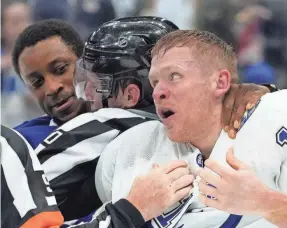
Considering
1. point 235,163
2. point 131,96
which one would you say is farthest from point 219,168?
point 131,96

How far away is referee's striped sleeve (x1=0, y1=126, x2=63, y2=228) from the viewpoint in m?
1.47

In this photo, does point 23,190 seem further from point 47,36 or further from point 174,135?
point 47,36

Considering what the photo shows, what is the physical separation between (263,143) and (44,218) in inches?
19.7

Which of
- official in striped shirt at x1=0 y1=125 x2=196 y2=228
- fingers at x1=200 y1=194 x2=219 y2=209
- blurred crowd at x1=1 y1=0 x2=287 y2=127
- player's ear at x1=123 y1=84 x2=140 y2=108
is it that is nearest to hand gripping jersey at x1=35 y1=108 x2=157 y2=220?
player's ear at x1=123 y1=84 x2=140 y2=108

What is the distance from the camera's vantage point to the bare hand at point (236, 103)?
1.64 metres

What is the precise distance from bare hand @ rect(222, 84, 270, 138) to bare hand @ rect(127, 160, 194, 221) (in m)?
0.15

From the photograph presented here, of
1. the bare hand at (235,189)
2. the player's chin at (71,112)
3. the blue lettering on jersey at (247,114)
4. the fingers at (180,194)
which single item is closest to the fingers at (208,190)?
the bare hand at (235,189)

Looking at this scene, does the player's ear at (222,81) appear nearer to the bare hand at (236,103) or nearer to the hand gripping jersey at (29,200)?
the bare hand at (236,103)

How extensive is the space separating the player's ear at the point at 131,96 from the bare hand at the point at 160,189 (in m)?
0.32

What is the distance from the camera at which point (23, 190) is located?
1483 millimetres

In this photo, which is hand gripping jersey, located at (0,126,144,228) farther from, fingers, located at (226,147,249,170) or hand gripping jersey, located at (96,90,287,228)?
fingers, located at (226,147,249,170)

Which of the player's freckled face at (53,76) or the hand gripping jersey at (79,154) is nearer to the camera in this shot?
the hand gripping jersey at (79,154)

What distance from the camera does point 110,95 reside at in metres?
1.87

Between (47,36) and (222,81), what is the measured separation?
1.94 feet
